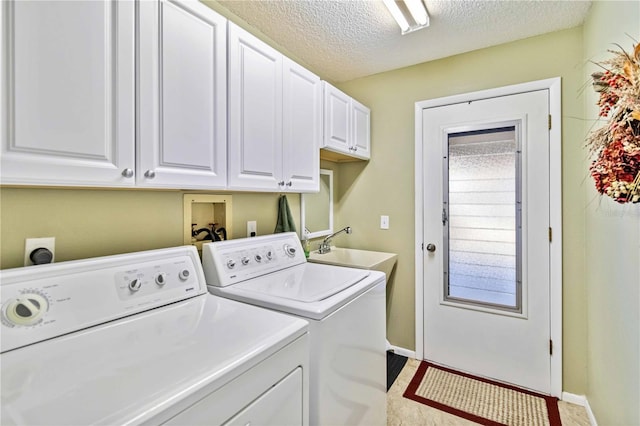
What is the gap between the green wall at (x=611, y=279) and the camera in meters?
1.24

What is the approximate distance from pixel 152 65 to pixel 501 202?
7.65 ft

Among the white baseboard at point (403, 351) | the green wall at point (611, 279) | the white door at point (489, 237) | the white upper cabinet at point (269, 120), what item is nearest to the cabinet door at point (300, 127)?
the white upper cabinet at point (269, 120)

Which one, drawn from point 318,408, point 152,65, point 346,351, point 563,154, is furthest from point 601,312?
point 152,65

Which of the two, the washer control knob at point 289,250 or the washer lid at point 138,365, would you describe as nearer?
the washer lid at point 138,365

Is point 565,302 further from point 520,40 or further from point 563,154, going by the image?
point 520,40

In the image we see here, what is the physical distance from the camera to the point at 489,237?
2.28m

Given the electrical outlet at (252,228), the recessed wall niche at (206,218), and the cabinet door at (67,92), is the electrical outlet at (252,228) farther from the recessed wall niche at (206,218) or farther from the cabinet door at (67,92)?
the cabinet door at (67,92)

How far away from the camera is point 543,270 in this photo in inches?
83.0

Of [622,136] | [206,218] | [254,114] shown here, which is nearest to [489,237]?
[622,136]

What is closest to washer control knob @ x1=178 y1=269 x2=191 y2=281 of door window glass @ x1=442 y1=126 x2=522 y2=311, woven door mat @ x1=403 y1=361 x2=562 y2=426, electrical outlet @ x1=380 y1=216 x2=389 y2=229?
woven door mat @ x1=403 y1=361 x2=562 y2=426

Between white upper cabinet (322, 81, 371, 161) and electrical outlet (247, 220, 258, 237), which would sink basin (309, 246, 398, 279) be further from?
white upper cabinet (322, 81, 371, 161)

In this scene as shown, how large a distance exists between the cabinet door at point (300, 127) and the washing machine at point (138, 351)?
34.5 inches

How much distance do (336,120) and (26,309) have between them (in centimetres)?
196

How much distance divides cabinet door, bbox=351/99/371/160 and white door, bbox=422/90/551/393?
505 mm
